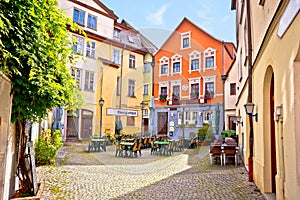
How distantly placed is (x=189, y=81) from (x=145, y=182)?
18.2 metres

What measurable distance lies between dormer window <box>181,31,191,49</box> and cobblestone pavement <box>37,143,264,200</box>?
17.5m

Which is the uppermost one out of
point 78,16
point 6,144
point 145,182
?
point 78,16

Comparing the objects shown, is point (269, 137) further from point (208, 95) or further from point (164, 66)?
point (164, 66)

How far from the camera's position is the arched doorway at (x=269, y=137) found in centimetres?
522

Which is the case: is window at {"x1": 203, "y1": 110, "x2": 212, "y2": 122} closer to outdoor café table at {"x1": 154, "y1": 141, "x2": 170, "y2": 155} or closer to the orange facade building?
the orange facade building

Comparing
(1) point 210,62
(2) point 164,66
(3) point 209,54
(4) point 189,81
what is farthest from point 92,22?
(1) point 210,62

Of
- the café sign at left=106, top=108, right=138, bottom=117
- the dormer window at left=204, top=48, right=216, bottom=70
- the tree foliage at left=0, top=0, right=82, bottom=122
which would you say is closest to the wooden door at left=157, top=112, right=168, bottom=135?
the café sign at left=106, top=108, right=138, bottom=117

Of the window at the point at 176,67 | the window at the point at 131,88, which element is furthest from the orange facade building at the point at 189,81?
the window at the point at 131,88

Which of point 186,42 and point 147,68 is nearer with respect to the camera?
point 186,42

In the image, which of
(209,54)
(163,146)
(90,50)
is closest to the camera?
(163,146)

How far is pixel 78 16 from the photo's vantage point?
65.9 ft

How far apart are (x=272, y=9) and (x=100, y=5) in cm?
1965

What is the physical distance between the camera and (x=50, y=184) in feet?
19.8

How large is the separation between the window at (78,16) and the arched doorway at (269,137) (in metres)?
17.5
